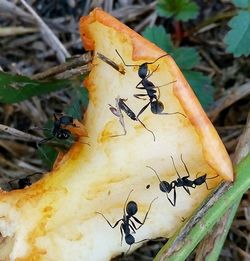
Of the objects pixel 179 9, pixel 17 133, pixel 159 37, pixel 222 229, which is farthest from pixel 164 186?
pixel 179 9

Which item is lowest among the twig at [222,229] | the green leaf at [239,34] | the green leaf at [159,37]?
the twig at [222,229]

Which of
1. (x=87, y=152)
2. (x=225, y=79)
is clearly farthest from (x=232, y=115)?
(x=87, y=152)

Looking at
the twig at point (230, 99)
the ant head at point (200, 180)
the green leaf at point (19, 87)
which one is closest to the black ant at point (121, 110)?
the ant head at point (200, 180)

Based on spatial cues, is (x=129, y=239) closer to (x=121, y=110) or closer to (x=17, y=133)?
(x=121, y=110)

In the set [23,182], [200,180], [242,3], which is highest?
[242,3]

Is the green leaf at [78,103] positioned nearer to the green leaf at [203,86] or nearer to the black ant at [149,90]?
the green leaf at [203,86]
